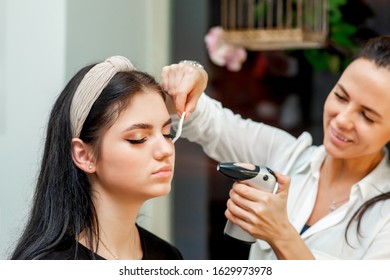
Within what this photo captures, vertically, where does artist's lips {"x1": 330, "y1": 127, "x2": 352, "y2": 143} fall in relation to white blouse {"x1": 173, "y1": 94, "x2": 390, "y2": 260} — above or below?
above

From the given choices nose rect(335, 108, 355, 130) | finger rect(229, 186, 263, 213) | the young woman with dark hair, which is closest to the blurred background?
the young woman with dark hair

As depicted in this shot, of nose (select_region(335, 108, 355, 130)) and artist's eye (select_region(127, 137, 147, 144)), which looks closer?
artist's eye (select_region(127, 137, 147, 144))

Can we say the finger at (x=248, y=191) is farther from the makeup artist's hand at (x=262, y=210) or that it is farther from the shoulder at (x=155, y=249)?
the shoulder at (x=155, y=249)

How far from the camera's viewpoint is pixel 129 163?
0.99m

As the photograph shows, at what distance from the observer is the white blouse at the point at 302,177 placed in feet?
3.62

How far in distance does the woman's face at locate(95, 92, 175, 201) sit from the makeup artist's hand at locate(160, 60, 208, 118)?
0.06 metres

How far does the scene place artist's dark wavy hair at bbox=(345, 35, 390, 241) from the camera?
1095 mm

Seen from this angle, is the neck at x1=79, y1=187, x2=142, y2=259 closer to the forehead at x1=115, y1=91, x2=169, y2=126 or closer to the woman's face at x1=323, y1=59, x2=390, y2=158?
the forehead at x1=115, y1=91, x2=169, y2=126

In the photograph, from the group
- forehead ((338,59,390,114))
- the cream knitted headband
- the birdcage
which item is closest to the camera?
the cream knitted headband

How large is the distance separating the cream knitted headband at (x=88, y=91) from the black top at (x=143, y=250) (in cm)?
16

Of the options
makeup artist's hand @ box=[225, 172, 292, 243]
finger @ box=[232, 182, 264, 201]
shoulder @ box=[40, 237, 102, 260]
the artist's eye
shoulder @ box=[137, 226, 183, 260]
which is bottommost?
shoulder @ box=[137, 226, 183, 260]

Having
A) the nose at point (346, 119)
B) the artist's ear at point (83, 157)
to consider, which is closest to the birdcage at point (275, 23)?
the nose at point (346, 119)

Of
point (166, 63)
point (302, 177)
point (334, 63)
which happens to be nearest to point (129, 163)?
point (302, 177)

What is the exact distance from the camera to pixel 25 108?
3.75ft
